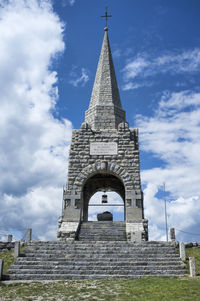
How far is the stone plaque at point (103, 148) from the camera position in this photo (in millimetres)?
17250

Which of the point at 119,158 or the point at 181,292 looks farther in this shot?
the point at 119,158

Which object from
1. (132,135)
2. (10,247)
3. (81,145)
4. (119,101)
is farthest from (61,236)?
(119,101)

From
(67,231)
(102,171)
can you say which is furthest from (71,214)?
(102,171)

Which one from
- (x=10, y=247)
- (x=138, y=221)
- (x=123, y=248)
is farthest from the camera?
(x=138, y=221)

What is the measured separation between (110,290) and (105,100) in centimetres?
1378

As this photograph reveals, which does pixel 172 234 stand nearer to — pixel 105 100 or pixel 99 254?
pixel 99 254

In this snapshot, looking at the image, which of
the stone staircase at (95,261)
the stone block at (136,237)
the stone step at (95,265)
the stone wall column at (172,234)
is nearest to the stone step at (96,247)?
the stone staircase at (95,261)

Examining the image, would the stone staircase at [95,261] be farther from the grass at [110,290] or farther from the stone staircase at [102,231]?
the stone staircase at [102,231]

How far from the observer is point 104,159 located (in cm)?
1709

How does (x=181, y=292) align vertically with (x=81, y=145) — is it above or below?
below

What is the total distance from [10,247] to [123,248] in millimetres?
5602

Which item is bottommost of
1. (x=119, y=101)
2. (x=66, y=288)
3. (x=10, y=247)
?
(x=66, y=288)

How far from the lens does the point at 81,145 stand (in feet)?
57.4

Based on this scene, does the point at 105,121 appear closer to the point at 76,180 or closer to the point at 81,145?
the point at 81,145
